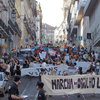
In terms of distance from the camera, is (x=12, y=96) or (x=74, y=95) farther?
(x=74, y=95)

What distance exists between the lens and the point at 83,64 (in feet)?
66.2

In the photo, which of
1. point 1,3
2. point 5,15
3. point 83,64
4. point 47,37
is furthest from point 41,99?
point 47,37

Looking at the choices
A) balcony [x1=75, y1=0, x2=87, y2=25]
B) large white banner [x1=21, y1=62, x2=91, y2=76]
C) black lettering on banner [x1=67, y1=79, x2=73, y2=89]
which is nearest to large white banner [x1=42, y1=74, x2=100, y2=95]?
black lettering on banner [x1=67, y1=79, x2=73, y2=89]

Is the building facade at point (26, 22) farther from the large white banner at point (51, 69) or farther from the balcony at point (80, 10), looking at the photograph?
the large white banner at point (51, 69)

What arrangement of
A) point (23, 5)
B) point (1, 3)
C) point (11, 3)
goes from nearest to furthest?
point (1, 3) < point (11, 3) < point (23, 5)

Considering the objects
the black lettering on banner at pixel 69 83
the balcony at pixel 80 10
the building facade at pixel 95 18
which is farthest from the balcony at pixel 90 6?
the black lettering on banner at pixel 69 83

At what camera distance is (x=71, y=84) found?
11.5 metres

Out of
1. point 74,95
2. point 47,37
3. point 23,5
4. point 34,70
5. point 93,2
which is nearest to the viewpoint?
point 74,95

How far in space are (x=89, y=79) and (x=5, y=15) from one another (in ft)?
69.0

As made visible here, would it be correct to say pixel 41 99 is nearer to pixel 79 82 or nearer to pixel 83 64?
pixel 79 82

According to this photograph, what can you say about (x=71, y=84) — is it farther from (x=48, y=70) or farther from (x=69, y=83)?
(x=48, y=70)

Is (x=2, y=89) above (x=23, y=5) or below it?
below

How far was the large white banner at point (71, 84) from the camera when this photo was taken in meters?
11.5

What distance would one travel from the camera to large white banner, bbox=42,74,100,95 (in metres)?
11.5
